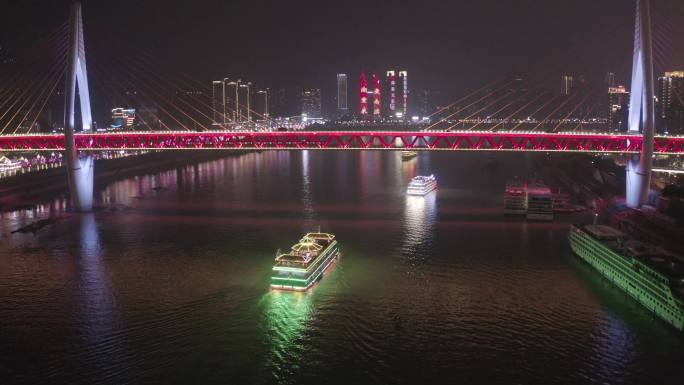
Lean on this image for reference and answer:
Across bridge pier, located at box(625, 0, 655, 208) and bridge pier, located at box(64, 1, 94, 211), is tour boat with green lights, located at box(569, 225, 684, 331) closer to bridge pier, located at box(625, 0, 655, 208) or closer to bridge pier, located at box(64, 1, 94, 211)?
bridge pier, located at box(625, 0, 655, 208)

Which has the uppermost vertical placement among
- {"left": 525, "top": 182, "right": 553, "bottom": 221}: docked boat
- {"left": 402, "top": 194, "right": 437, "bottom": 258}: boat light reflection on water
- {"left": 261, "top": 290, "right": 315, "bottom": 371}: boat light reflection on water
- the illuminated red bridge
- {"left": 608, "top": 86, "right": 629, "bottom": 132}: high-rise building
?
{"left": 608, "top": 86, "right": 629, "bottom": 132}: high-rise building

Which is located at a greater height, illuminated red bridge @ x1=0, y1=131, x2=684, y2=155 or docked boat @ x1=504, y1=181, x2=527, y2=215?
illuminated red bridge @ x1=0, y1=131, x2=684, y2=155

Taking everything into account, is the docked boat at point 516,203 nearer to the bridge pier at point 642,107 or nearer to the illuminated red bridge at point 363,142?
the illuminated red bridge at point 363,142

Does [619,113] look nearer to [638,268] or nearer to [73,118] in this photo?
[638,268]

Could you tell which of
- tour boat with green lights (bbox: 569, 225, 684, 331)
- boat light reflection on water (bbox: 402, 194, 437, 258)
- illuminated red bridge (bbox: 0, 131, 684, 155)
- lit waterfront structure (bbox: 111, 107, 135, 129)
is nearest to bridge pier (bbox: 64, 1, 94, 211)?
illuminated red bridge (bbox: 0, 131, 684, 155)

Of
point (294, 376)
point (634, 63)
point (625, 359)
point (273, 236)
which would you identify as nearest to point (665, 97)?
point (634, 63)

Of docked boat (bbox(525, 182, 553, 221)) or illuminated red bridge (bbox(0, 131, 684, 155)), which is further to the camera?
illuminated red bridge (bbox(0, 131, 684, 155))

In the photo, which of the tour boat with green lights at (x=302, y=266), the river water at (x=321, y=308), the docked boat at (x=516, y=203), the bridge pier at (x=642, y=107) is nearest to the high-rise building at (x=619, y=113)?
the bridge pier at (x=642, y=107)
